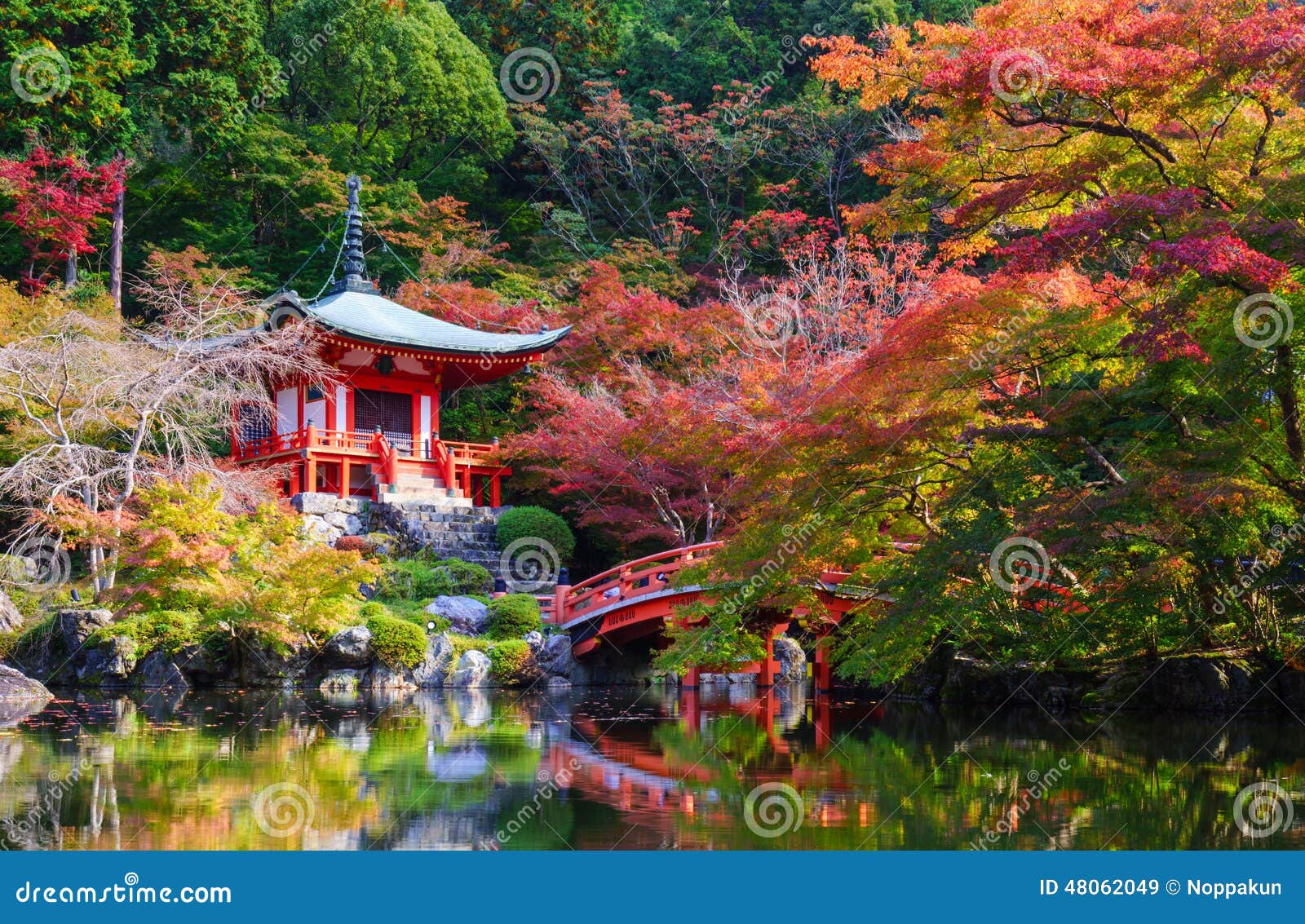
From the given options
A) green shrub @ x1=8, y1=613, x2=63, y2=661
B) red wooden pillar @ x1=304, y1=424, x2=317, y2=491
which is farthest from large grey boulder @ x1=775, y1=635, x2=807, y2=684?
green shrub @ x1=8, y1=613, x2=63, y2=661

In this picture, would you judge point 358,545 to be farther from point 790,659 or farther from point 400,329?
point 790,659

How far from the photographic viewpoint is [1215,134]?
Result: 396 inches

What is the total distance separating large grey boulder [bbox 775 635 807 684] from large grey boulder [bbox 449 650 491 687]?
5.46 metres

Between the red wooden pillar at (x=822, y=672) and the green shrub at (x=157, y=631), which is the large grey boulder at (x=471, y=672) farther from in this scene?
the red wooden pillar at (x=822, y=672)

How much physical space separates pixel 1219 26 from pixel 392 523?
14570 millimetres

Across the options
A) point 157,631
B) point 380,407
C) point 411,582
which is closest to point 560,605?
point 411,582

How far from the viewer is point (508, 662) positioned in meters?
16.9

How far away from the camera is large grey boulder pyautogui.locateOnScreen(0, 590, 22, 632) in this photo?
52.7 ft

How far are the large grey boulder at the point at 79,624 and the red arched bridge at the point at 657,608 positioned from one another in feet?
18.9

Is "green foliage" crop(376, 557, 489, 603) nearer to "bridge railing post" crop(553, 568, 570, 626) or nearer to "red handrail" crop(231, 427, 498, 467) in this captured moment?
"bridge railing post" crop(553, 568, 570, 626)

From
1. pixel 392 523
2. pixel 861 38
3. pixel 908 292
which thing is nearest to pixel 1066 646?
pixel 908 292

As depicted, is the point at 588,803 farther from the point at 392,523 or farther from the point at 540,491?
the point at 540,491

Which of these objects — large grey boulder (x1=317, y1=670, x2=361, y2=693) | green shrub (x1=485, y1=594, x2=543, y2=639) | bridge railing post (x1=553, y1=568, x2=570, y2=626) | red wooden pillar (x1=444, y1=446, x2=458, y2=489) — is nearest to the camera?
large grey boulder (x1=317, y1=670, x2=361, y2=693)

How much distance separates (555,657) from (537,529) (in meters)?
4.04
